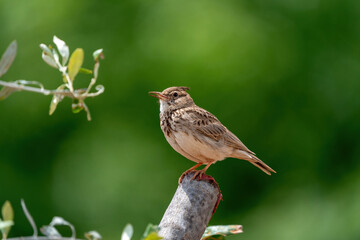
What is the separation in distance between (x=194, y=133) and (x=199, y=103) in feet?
9.98

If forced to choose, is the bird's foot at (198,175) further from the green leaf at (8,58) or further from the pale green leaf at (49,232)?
the green leaf at (8,58)

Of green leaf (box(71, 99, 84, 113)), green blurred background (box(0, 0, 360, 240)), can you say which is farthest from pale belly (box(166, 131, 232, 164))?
green blurred background (box(0, 0, 360, 240))

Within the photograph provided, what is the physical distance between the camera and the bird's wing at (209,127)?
13.0 ft

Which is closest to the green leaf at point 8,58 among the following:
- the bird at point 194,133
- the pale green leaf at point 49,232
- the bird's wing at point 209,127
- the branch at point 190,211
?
the pale green leaf at point 49,232

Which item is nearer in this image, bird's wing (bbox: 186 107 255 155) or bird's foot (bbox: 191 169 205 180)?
bird's foot (bbox: 191 169 205 180)

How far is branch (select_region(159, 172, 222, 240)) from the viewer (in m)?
2.48

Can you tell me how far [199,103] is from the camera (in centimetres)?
692

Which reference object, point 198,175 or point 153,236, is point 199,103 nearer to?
point 198,175

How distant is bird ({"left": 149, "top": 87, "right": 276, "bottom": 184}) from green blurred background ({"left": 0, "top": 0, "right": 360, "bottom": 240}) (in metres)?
2.73

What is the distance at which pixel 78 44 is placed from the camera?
23.9ft

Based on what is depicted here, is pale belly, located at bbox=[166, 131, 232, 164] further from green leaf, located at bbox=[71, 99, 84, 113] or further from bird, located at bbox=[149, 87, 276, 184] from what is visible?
green leaf, located at bbox=[71, 99, 84, 113]

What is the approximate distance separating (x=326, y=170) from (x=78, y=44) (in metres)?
3.46

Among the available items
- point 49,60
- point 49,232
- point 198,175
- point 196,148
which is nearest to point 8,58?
point 49,60

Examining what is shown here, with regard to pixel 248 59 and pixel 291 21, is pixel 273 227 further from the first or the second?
pixel 291 21
